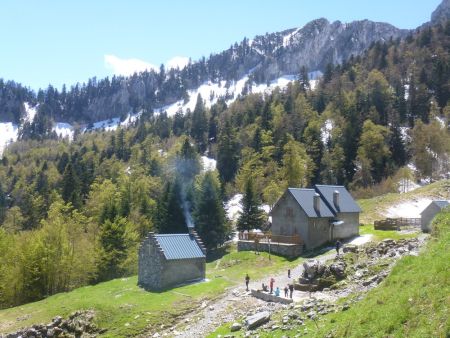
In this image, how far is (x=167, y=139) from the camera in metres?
186

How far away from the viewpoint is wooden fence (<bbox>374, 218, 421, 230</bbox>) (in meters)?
65.4

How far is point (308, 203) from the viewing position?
6109 cm

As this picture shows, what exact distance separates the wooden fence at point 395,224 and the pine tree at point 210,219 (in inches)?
914

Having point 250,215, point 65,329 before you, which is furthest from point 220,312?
point 250,215

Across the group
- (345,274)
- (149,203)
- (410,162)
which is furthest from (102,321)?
(410,162)

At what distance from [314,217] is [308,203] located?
273 centimetres

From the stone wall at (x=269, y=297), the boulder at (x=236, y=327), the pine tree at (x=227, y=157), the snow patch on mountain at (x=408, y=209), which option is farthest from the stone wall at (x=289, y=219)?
the pine tree at (x=227, y=157)

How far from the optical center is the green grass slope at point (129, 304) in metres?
37.8

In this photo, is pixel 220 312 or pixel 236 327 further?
pixel 220 312

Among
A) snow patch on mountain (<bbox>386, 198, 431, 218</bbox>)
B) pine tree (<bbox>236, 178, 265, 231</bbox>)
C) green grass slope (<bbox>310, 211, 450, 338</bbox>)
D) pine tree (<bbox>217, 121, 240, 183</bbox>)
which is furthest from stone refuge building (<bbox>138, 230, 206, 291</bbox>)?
pine tree (<bbox>217, 121, 240, 183</bbox>)

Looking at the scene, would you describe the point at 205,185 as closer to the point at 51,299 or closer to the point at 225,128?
the point at 51,299

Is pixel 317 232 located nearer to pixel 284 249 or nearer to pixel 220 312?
pixel 284 249

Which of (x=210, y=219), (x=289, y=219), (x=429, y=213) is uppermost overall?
(x=429, y=213)

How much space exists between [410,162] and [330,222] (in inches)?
2503
